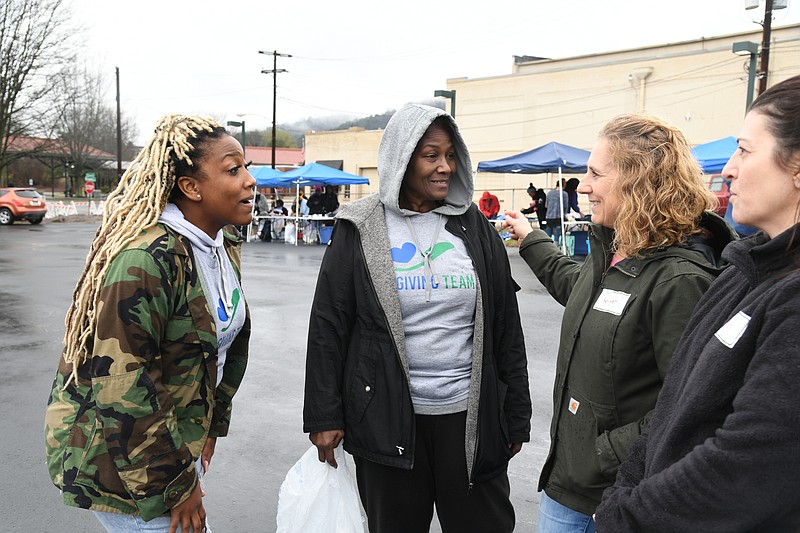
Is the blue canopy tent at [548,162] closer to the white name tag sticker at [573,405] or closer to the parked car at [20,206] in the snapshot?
the white name tag sticker at [573,405]

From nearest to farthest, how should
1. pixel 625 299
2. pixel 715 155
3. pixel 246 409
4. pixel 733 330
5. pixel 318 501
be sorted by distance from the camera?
1. pixel 733 330
2. pixel 625 299
3. pixel 318 501
4. pixel 246 409
5. pixel 715 155

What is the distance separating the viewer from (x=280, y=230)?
2423 cm

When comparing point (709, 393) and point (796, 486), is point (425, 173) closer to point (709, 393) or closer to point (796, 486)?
point (709, 393)

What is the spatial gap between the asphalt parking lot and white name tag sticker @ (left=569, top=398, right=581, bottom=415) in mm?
1535

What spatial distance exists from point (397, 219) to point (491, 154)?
39.4m

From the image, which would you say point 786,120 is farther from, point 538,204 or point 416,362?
point 538,204

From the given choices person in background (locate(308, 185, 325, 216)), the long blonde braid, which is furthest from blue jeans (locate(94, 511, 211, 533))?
person in background (locate(308, 185, 325, 216))

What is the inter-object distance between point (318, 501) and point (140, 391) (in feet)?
3.16

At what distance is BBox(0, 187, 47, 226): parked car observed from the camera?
28.6m

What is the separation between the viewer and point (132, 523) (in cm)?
204

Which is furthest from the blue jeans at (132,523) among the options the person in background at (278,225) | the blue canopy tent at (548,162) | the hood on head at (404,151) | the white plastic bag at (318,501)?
the person in background at (278,225)

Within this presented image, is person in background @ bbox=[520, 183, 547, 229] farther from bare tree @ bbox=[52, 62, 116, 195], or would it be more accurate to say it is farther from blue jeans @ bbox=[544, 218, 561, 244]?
bare tree @ bbox=[52, 62, 116, 195]

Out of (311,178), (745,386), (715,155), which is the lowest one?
(745,386)

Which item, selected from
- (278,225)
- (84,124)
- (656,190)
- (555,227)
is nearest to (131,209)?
(656,190)
